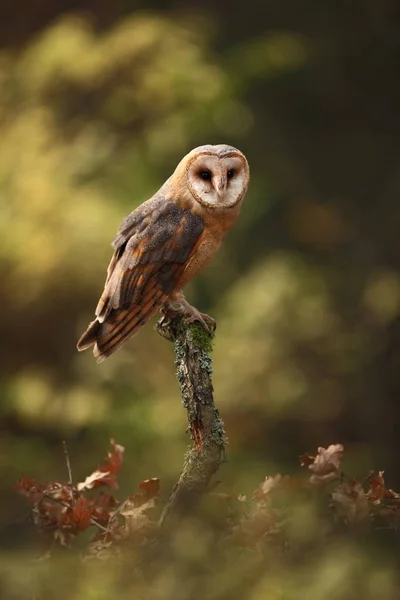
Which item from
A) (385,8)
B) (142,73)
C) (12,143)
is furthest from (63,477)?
(385,8)

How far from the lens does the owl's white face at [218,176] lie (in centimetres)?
199

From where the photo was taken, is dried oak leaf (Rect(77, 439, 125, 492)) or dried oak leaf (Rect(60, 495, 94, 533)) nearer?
dried oak leaf (Rect(60, 495, 94, 533))

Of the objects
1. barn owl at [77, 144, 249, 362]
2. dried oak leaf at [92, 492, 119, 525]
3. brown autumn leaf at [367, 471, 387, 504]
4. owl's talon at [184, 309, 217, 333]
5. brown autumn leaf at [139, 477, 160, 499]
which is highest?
barn owl at [77, 144, 249, 362]

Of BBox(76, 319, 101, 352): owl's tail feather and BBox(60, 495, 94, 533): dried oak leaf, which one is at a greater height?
BBox(76, 319, 101, 352): owl's tail feather

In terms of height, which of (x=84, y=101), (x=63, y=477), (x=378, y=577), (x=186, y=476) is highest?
(x=84, y=101)

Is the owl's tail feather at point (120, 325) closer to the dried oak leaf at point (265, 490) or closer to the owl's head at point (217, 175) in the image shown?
the owl's head at point (217, 175)

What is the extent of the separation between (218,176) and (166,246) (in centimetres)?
21

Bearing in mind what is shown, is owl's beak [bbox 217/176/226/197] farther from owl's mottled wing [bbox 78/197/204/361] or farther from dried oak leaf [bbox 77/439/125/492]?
dried oak leaf [bbox 77/439/125/492]

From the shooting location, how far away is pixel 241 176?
203cm

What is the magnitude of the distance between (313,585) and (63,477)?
3624 millimetres

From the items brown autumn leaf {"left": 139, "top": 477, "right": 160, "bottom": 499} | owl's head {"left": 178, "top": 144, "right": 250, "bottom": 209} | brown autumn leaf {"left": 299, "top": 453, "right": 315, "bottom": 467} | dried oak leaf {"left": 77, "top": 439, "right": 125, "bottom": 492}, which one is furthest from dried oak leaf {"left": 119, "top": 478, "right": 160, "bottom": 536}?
owl's head {"left": 178, "top": 144, "right": 250, "bottom": 209}

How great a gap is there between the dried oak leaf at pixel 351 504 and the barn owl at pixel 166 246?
598mm

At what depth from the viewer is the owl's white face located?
199 centimetres

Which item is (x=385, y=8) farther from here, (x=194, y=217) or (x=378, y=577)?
(x=378, y=577)
